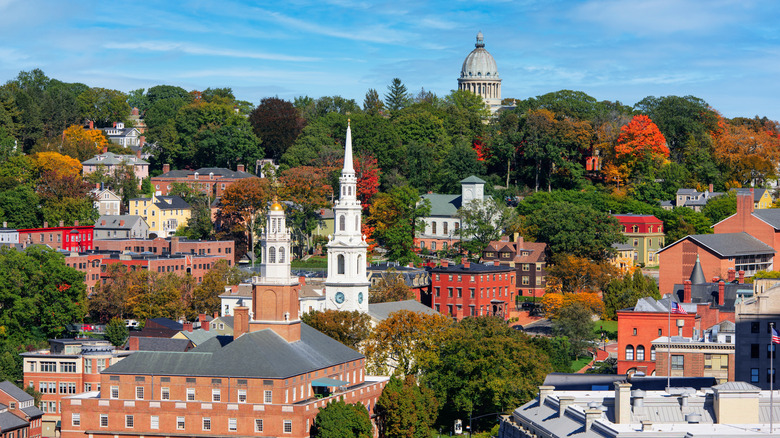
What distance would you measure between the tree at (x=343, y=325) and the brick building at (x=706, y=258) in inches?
1799

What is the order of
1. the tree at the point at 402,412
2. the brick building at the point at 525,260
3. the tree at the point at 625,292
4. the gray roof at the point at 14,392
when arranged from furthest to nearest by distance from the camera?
the brick building at the point at 525,260 → the tree at the point at 625,292 → the gray roof at the point at 14,392 → the tree at the point at 402,412

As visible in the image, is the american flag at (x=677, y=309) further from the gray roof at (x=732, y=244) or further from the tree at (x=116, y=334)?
the tree at (x=116, y=334)

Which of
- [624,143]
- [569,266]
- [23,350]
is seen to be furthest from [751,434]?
[624,143]

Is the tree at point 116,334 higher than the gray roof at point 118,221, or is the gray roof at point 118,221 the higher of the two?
the gray roof at point 118,221

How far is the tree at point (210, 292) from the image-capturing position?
144250 millimetres

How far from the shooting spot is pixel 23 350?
126000 millimetres

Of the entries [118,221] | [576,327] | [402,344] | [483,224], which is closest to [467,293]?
[576,327]

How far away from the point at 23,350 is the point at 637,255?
234 ft

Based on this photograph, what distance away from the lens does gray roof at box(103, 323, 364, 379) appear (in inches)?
3809

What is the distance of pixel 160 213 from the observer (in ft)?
603

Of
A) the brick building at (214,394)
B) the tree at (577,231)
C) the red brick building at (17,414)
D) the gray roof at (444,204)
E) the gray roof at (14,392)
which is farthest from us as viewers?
the gray roof at (444,204)

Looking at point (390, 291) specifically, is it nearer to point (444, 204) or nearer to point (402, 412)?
point (444, 204)

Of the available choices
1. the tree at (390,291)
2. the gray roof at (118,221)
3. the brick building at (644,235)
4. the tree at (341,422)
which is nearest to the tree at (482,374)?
the tree at (341,422)

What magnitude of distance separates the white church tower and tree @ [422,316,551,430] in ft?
48.1
